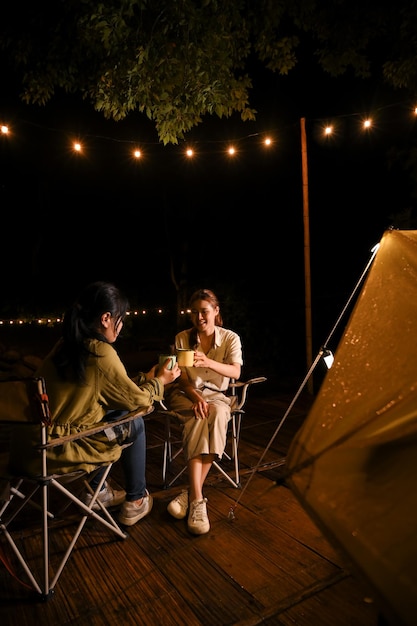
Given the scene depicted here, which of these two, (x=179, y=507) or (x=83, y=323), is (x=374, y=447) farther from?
(x=179, y=507)

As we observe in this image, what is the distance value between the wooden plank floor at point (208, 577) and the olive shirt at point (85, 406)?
0.56 meters

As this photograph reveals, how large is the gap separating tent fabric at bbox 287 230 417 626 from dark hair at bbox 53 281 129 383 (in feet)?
3.95

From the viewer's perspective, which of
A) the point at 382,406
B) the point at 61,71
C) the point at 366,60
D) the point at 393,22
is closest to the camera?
the point at 382,406

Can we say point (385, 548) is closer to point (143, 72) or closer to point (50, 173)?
point (143, 72)

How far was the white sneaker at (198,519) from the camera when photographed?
7.84 feet

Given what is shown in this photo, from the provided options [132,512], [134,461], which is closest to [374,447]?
[134,461]

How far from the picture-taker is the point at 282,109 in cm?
790

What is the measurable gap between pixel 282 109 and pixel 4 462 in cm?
796

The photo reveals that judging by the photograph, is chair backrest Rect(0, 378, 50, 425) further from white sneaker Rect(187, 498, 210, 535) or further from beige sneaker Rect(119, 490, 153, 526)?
white sneaker Rect(187, 498, 210, 535)

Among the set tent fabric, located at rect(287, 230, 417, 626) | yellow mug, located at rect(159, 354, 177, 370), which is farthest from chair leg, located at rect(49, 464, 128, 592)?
tent fabric, located at rect(287, 230, 417, 626)

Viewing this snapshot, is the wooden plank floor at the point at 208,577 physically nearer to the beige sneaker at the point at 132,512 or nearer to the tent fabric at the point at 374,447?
the beige sneaker at the point at 132,512

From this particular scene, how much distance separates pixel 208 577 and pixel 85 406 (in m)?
1.07

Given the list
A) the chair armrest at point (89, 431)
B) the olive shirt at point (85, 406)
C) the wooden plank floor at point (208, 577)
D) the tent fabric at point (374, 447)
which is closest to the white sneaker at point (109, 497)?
the wooden plank floor at point (208, 577)

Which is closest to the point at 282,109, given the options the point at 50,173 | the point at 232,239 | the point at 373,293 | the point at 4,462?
the point at 232,239
